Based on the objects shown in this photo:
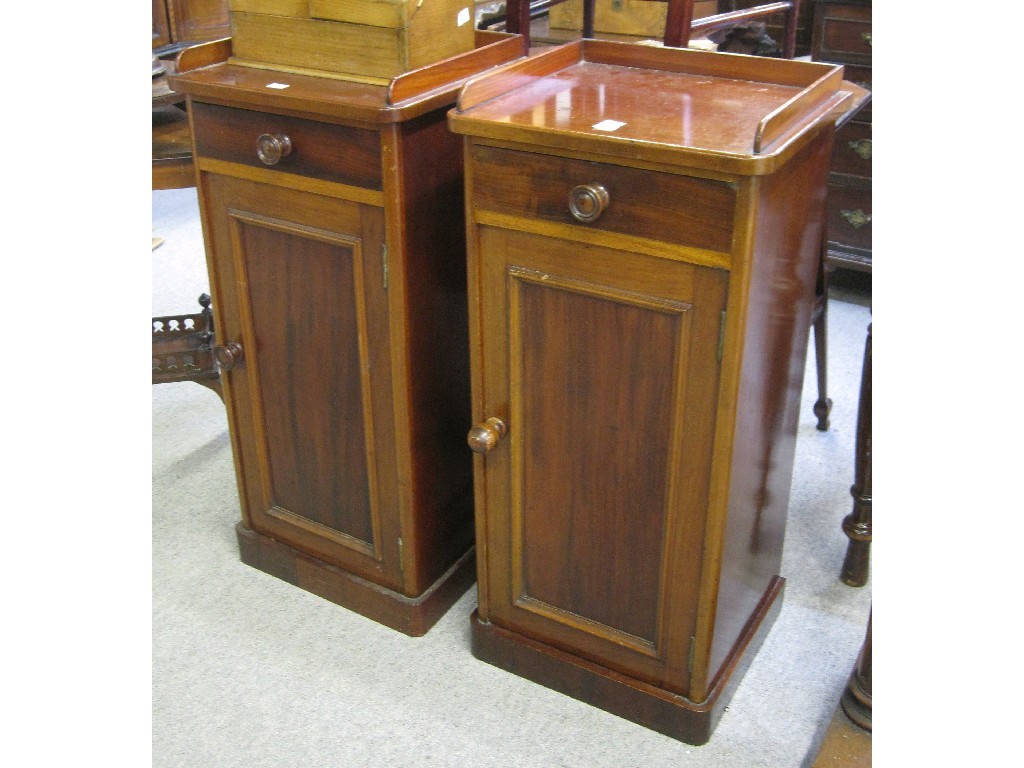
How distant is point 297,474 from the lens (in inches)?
77.4

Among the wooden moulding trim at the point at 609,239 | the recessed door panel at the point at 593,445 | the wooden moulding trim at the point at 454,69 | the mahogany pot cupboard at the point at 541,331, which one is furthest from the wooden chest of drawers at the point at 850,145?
the wooden moulding trim at the point at 609,239

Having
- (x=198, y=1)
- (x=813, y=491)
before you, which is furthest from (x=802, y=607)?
(x=198, y=1)

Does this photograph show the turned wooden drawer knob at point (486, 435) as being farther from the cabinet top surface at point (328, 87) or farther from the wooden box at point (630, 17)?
the wooden box at point (630, 17)

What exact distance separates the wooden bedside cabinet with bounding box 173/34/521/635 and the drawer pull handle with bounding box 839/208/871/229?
1792mm

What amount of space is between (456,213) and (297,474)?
0.64 metres

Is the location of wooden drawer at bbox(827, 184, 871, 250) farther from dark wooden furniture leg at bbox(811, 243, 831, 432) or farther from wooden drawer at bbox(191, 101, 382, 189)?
wooden drawer at bbox(191, 101, 382, 189)

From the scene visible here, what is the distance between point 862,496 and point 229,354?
50.4 inches

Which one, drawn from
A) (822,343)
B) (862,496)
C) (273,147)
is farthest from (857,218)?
(273,147)

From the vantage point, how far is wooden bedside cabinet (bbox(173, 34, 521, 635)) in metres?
1.57

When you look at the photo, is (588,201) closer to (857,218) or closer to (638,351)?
(638,351)

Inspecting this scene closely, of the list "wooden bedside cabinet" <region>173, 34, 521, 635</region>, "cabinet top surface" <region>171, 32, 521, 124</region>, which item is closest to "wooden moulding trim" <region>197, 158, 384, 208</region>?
"wooden bedside cabinet" <region>173, 34, 521, 635</region>

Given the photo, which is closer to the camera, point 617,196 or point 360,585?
point 617,196

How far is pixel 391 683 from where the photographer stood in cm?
183

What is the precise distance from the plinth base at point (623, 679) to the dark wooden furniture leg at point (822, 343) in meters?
0.75
